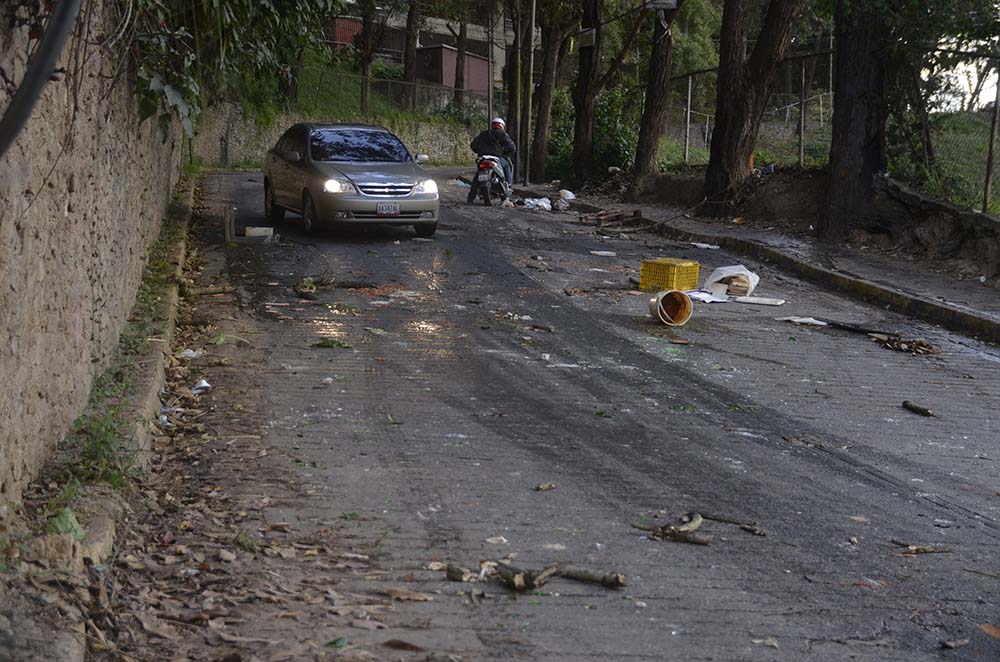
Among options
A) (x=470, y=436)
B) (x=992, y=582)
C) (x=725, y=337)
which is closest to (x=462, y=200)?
(x=725, y=337)

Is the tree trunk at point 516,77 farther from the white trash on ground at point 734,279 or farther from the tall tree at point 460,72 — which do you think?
the white trash on ground at point 734,279

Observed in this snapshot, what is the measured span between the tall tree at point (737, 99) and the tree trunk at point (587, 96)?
803cm

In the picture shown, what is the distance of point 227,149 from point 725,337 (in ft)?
103

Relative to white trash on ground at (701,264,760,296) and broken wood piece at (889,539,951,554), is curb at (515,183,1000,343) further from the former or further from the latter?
broken wood piece at (889,539,951,554)

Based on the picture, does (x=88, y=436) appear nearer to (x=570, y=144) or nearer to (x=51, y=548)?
(x=51, y=548)

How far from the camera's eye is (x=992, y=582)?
16.5ft

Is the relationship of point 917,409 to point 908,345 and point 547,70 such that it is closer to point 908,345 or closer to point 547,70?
point 908,345

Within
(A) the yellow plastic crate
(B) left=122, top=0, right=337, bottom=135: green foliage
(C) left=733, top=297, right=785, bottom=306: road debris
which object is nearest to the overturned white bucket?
(A) the yellow plastic crate

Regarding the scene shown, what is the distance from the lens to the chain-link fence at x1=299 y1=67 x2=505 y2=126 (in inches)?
1810

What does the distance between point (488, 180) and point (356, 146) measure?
21.6 feet

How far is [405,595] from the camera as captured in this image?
15.1 ft

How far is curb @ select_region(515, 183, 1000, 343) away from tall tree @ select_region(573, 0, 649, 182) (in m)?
11.5

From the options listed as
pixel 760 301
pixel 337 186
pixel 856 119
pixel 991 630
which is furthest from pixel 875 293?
pixel 991 630

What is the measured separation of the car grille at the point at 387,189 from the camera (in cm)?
1617
